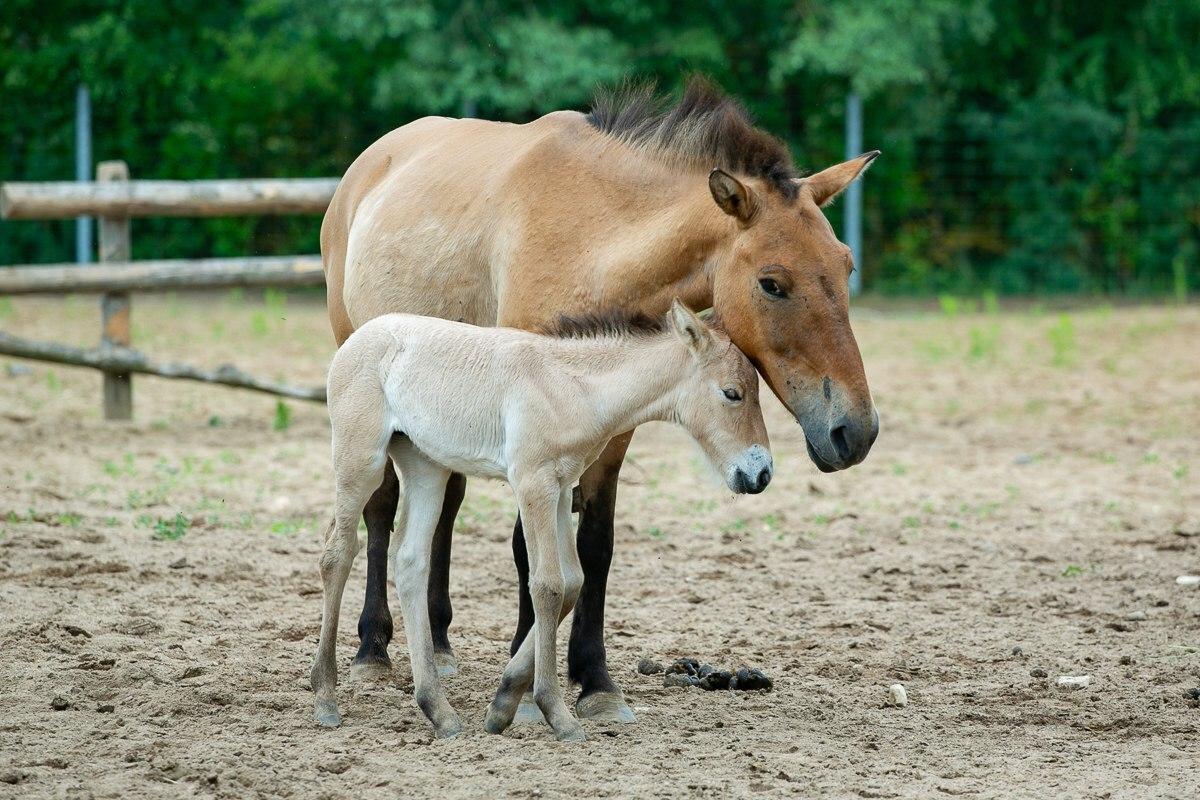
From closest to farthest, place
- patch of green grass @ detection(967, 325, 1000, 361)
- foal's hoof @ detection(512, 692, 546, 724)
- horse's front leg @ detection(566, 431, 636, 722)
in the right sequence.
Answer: foal's hoof @ detection(512, 692, 546, 724) → horse's front leg @ detection(566, 431, 636, 722) → patch of green grass @ detection(967, 325, 1000, 361)

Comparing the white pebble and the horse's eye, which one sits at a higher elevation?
the horse's eye

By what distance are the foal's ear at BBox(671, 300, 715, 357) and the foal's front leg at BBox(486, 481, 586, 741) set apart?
56 centimetres

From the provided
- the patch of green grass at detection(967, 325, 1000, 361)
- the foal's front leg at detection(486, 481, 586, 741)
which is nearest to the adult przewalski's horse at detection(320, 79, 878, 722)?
the foal's front leg at detection(486, 481, 586, 741)

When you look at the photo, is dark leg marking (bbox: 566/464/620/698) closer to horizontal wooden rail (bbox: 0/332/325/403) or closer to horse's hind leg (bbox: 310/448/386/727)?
horse's hind leg (bbox: 310/448/386/727)

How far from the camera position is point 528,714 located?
14.4 feet

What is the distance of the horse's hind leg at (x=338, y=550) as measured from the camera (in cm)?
425

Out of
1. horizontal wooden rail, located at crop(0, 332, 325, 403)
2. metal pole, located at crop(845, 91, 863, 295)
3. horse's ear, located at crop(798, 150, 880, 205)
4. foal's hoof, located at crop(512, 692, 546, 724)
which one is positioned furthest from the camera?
metal pole, located at crop(845, 91, 863, 295)

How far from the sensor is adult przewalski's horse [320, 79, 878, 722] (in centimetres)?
417

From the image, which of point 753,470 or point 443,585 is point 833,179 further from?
point 443,585

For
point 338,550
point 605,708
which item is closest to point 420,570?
point 338,550

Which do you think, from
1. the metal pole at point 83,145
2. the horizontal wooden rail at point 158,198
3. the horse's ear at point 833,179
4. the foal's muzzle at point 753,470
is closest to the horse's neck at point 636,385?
the foal's muzzle at point 753,470

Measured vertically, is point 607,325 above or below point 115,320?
above

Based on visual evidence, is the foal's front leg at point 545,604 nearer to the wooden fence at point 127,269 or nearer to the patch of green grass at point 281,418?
the wooden fence at point 127,269

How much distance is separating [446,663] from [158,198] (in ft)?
18.7
